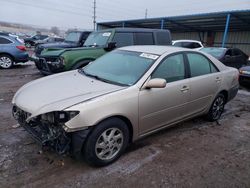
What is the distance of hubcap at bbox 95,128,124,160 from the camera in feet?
8.95

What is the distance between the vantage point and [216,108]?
462cm

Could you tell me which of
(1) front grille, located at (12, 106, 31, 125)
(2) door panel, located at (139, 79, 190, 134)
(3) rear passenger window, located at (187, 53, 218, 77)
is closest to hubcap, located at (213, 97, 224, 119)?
(3) rear passenger window, located at (187, 53, 218, 77)

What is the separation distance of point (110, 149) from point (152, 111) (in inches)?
32.4

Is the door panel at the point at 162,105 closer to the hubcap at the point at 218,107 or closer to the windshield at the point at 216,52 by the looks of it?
the hubcap at the point at 218,107

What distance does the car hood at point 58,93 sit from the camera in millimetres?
2551

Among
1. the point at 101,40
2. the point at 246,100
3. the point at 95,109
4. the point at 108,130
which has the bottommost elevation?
the point at 246,100

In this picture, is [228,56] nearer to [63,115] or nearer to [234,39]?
[63,115]

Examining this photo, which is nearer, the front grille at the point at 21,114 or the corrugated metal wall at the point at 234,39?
the front grille at the point at 21,114

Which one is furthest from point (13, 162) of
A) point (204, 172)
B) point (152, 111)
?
point (204, 172)

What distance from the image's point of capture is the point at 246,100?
6.58 m

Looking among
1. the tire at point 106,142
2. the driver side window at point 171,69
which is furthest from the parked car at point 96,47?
the tire at point 106,142

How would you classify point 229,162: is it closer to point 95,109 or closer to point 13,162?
point 95,109

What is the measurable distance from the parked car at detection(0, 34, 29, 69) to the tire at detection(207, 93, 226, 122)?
895 centimetres

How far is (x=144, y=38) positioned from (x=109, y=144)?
18.2ft
